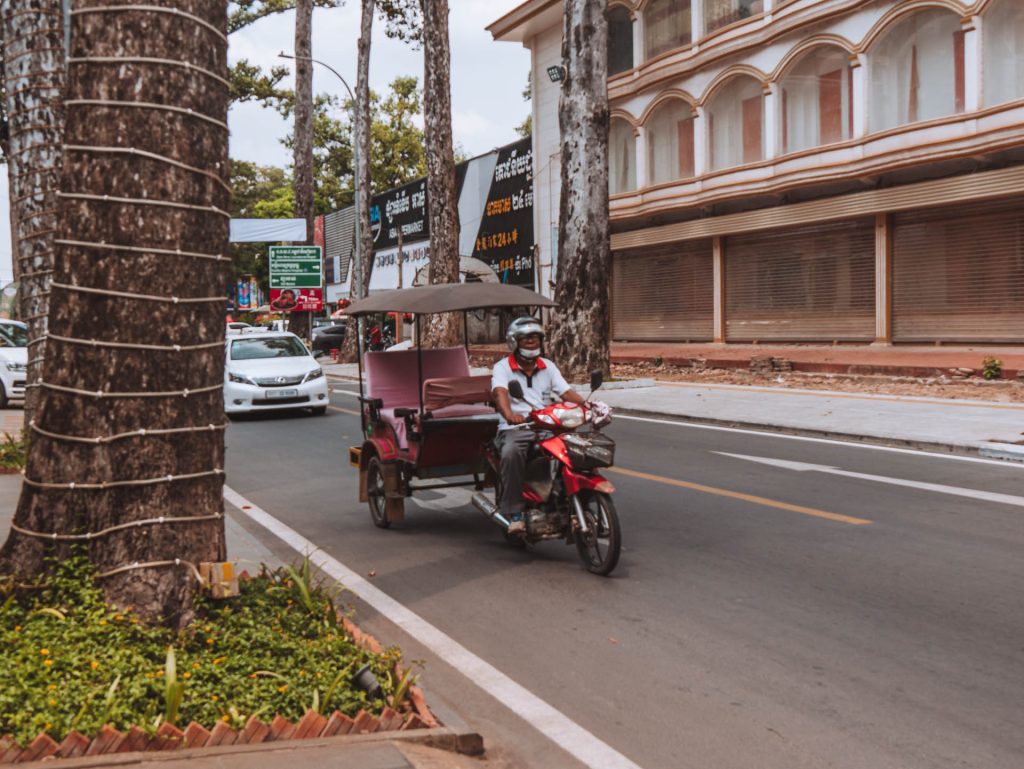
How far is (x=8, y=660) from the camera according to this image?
411 cm

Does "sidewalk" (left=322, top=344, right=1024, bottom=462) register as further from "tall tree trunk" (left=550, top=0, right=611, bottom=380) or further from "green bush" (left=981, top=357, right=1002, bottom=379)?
"tall tree trunk" (left=550, top=0, right=611, bottom=380)

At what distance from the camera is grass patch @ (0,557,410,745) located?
3861 mm

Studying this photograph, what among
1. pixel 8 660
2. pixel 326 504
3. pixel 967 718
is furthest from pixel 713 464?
pixel 8 660

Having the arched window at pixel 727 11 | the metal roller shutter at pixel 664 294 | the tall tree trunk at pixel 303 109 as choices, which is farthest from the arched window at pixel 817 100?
the tall tree trunk at pixel 303 109

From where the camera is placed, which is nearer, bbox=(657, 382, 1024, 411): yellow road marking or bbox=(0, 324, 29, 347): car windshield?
bbox=(657, 382, 1024, 411): yellow road marking

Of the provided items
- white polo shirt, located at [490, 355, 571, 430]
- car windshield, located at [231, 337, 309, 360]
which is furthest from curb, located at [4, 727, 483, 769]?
car windshield, located at [231, 337, 309, 360]

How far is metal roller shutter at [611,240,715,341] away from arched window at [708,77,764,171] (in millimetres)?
2621

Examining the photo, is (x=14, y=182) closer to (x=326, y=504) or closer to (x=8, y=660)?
(x=326, y=504)

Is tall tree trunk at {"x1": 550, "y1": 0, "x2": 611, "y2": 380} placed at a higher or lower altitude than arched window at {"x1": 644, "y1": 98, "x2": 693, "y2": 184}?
lower

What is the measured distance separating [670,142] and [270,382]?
57.0 feet

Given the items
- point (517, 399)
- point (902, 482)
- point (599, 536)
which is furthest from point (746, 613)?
point (902, 482)

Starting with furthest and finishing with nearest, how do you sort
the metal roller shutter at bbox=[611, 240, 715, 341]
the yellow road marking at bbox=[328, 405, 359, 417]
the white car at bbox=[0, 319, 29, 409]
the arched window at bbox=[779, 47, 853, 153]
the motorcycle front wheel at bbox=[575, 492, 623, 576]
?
the metal roller shutter at bbox=[611, 240, 715, 341] < the arched window at bbox=[779, 47, 853, 153] < the white car at bbox=[0, 319, 29, 409] < the yellow road marking at bbox=[328, 405, 359, 417] < the motorcycle front wheel at bbox=[575, 492, 623, 576]

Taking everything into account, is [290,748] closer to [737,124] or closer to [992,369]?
[992,369]

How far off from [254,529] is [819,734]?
5.71 metres
